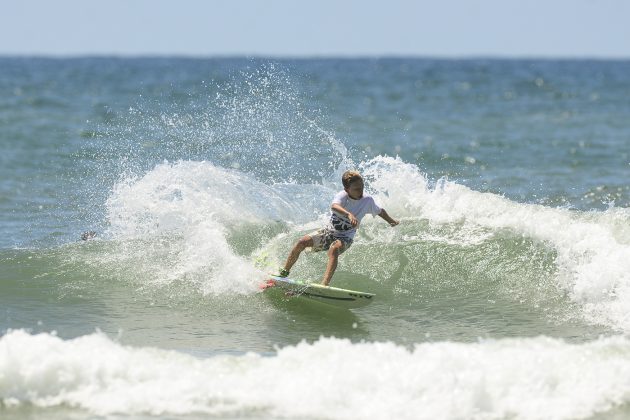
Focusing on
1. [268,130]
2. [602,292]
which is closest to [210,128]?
[268,130]

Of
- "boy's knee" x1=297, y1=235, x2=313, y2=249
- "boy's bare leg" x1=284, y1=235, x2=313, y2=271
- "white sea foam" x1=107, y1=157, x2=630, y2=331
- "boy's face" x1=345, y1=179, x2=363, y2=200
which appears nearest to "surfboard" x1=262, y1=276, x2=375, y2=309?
"boy's bare leg" x1=284, y1=235, x2=313, y2=271

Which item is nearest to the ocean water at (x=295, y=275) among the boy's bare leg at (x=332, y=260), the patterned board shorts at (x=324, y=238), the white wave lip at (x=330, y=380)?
the white wave lip at (x=330, y=380)

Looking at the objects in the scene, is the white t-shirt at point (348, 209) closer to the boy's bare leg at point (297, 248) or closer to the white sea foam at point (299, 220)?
the boy's bare leg at point (297, 248)

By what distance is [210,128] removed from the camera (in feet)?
72.1

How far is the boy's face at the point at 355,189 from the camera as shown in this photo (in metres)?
10.9

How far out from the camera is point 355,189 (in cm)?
1089

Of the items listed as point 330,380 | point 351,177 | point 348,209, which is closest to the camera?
point 330,380

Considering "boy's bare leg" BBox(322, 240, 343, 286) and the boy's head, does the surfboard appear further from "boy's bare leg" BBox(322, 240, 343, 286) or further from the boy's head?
the boy's head

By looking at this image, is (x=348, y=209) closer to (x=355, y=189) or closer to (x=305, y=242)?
(x=355, y=189)

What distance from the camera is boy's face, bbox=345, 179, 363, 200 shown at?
10.9m

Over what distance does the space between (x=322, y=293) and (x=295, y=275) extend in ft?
4.11

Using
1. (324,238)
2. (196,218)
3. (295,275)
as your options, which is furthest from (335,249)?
(196,218)

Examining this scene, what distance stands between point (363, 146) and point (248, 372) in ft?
55.3

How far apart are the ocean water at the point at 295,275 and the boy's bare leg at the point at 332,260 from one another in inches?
13.8
